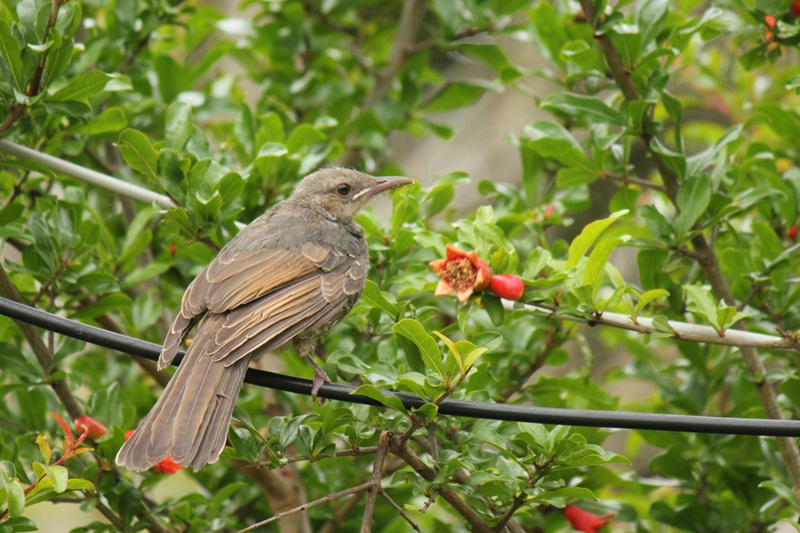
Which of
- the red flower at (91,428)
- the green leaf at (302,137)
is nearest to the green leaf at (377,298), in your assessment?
the green leaf at (302,137)

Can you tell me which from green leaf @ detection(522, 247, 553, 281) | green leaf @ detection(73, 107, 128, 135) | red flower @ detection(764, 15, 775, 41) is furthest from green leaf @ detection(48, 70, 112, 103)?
red flower @ detection(764, 15, 775, 41)

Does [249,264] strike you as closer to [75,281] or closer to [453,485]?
[75,281]

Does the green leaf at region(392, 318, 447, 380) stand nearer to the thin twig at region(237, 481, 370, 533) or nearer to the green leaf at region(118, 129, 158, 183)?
the thin twig at region(237, 481, 370, 533)

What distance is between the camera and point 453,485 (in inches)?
138

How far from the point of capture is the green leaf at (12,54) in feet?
13.0

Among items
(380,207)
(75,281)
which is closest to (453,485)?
(75,281)

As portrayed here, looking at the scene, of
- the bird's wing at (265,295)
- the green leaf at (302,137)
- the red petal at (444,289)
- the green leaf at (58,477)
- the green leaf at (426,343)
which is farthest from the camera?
the green leaf at (302,137)

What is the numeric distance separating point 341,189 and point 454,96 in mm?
1537

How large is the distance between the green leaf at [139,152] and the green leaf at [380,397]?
5.08 feet

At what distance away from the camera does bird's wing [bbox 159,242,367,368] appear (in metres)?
3.88

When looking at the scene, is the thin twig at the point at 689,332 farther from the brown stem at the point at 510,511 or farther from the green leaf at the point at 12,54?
the green leaf at the point at 12,54

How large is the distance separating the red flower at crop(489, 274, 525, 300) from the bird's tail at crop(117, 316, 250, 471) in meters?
1.02

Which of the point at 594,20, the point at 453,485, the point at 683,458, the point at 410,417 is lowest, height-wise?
the point at 683,458

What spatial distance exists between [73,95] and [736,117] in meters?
5.07
